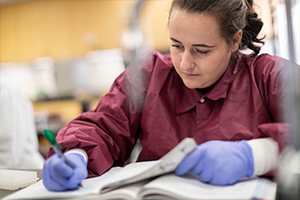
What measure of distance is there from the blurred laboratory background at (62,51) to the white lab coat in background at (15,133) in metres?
3.03

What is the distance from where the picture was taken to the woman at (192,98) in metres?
1.05

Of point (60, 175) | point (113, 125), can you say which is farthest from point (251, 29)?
point (60, 175)

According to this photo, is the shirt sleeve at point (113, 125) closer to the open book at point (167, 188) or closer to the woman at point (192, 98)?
the woman at point (192, 98)

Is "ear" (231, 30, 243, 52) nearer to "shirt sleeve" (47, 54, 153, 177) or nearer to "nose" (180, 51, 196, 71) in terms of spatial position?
"nose" (180, 51, 196, 71)

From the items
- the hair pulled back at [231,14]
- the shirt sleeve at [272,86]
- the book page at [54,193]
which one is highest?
the hair pulled back at [231,14]

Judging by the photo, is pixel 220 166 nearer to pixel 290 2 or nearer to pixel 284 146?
pixel 284 146

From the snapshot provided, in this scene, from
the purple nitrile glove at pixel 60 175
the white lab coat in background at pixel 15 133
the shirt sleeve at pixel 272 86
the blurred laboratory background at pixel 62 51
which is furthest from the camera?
the blurred laboratory background at pixel 62 51

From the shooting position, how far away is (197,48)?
3.53 feet

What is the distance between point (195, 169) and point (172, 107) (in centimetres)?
48

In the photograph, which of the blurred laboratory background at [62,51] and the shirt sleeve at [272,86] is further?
the blurred laboratory background at [62,51]

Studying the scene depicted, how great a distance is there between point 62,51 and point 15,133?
171 inches

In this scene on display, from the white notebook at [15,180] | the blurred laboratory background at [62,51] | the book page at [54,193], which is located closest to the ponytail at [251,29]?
the book page at [54,193]

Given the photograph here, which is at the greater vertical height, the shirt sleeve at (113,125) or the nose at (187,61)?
the nose at (187,61)

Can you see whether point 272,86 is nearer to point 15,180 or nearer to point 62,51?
point 15,180
